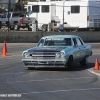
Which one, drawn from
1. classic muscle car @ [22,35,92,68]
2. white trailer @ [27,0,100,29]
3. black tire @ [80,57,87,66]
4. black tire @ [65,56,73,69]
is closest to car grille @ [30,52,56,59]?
classic muscle car @ [22,35,92,68]

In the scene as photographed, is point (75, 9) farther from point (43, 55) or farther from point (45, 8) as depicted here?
point (43, 55)

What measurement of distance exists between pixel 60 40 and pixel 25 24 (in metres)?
28.8

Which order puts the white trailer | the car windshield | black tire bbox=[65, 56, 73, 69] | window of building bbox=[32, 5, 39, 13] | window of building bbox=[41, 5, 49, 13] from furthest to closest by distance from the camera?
window of building bbox=[32, 5, 39, 13] < window of building bbox=[41, 5, 49, 13] < the white trailer < the car windshield < black tire bbox=[65, 56, 73, 69]

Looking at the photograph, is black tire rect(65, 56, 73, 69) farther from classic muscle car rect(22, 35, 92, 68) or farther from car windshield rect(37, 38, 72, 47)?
car windshield rect(37, 38, 72, 47)

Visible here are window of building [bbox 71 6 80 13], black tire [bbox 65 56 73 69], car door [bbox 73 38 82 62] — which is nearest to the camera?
black tire [bbox 65 56 73 69]

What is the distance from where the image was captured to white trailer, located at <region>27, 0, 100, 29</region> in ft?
139

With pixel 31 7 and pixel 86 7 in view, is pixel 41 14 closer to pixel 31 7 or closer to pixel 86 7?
pixel 31 7

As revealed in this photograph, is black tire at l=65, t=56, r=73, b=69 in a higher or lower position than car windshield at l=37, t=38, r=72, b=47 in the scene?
lower

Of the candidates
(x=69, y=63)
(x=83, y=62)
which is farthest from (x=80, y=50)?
(x=69, y=63)

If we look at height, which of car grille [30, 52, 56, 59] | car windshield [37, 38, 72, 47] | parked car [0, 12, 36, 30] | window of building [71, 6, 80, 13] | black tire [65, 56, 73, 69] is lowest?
parked car [0, 12, 36, 30]

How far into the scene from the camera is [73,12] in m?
43.7

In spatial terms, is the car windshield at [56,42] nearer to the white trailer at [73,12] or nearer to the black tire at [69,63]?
the black tire at [69,63]

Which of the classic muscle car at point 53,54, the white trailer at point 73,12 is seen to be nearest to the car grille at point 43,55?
the classic muscle car at point 53,54

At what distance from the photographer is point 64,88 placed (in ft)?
42.8
